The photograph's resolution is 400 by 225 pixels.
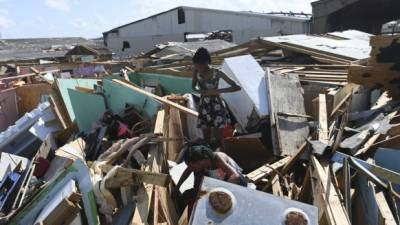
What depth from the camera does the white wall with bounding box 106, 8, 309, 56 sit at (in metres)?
22.3

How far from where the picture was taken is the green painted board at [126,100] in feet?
19.4

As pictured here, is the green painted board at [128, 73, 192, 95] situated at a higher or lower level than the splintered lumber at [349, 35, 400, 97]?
lower

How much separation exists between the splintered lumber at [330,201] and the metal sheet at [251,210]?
44 centimetres

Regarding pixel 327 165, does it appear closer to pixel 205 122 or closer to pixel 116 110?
pixel 205 122

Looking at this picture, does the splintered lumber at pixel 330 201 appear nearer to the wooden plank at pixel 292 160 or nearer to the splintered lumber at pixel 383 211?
the splintered lumber at pixel 383 211

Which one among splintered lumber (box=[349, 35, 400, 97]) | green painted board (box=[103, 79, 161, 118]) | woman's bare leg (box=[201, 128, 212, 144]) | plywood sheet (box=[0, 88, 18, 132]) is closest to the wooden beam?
woman's bare leg (box=[201, 128, 212, 144])

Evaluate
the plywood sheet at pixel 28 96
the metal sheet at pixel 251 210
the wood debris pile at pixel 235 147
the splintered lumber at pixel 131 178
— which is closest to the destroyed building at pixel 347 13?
the wood debris pile at pixel 235 147

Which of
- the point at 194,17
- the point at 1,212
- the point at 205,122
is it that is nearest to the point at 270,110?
the point at 205,122

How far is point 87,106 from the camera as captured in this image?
22.7ft

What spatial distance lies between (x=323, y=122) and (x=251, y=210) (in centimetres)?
258

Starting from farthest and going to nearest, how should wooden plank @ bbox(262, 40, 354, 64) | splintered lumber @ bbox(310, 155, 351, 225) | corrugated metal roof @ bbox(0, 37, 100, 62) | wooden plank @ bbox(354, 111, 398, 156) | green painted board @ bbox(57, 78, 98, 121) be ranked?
corrugated metal roof @ bbox(0, 37, 100, 62), wooden plank @ bbox(262, 40, 354, 64), green painted board @ bbox(57, 78, 98, 121), wooden plank @ bbox(354, 111, 398, 156), splintered lumber @ bbox(310, 155, 351, 225)

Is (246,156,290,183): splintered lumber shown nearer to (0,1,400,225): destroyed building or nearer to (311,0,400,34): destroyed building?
(0,1,400,225): destroyed building

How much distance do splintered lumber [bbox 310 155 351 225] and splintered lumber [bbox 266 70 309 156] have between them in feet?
4.33

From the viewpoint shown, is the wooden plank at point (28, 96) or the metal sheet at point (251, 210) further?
the wooden plank at point (28, 96)
